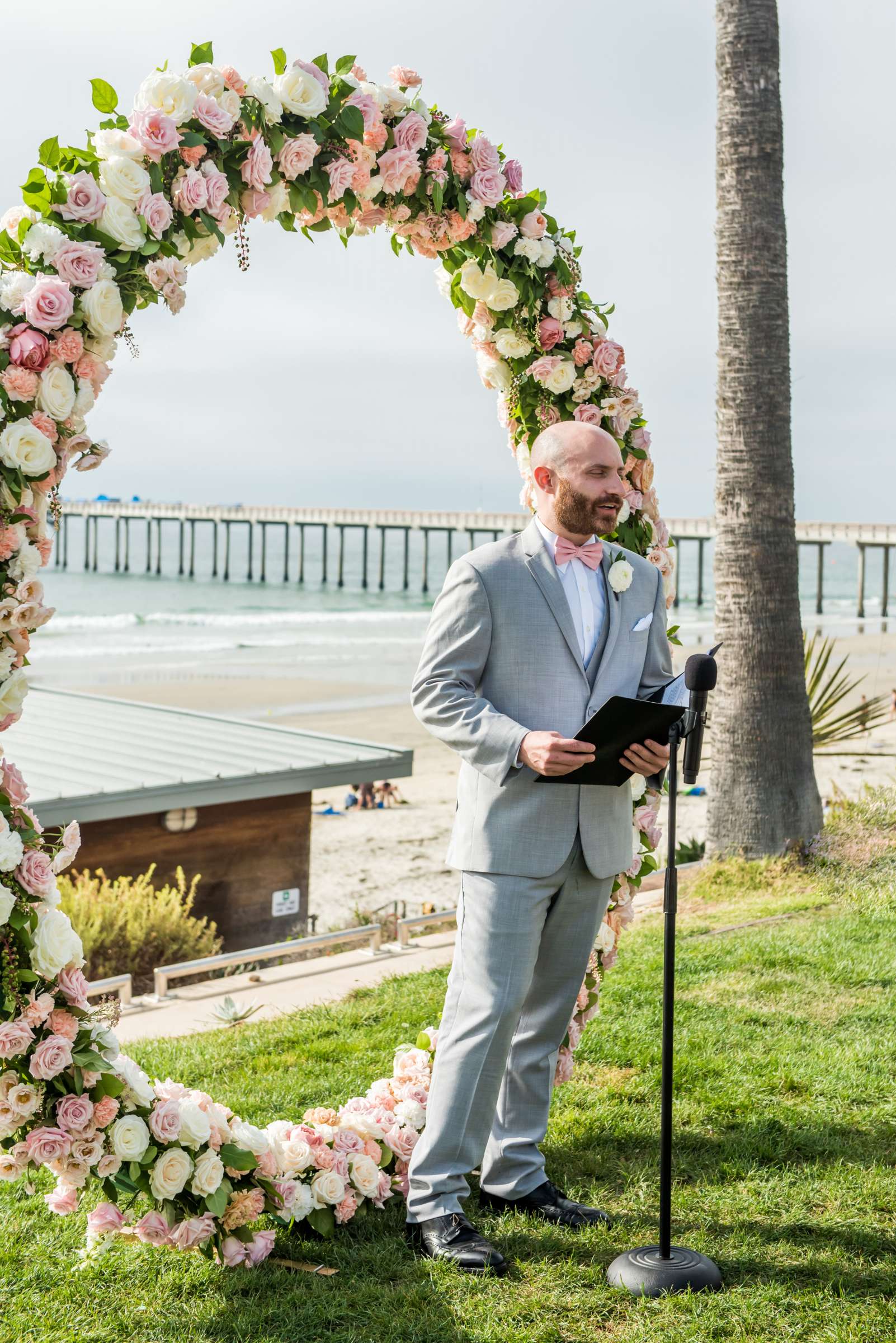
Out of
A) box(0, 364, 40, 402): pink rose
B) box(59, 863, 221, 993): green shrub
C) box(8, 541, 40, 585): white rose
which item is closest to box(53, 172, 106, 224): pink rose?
box(0, 364, 40, 402): pink rose

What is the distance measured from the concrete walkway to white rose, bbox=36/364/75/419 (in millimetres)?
3143

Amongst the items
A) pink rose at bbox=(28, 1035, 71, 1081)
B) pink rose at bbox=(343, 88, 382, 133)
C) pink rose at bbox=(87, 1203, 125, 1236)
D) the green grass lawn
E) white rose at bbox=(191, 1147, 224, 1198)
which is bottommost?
the green grass lawn

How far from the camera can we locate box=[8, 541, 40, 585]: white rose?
10.3ft

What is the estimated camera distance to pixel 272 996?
6.08 metres

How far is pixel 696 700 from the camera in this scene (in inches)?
123

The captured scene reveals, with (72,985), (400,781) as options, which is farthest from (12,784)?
(400,781)

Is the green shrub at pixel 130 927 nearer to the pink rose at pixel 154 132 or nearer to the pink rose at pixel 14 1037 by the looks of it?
the pink rose at pixel 14 1037

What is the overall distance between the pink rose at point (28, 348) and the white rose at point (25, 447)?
5.8 inches

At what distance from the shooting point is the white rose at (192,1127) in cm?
340

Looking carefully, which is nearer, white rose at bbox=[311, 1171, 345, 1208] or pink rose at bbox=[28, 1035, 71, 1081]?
pink rose at bbox=[28, 1035, 71, 1081]

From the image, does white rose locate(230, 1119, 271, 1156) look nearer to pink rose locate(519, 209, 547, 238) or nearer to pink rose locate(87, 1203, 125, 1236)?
pink rose locate(87, 1203, 125, 1236)

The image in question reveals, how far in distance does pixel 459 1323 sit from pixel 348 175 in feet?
10.5

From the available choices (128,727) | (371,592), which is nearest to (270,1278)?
(128,727)

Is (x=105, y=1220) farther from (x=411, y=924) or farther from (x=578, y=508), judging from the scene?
(x=411, y=924)
